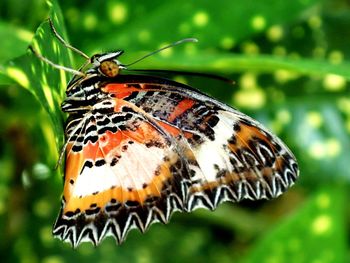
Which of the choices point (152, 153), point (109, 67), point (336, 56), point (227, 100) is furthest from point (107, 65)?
point (336, 56)

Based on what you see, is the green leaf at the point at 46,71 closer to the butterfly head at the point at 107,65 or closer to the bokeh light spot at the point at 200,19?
the butterfly head at the point at 107,65

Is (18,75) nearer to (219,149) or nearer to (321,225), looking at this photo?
(219,149)

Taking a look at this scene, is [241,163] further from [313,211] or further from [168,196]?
[313,211]

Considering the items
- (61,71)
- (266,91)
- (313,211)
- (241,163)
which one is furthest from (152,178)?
(266,91)

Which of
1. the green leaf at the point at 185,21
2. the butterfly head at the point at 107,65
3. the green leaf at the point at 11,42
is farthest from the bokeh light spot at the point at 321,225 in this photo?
the green leaf at the point at 11,42

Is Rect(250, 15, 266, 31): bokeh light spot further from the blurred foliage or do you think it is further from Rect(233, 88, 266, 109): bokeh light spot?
Rect(233, 88, 266, 109): bokeh light spot

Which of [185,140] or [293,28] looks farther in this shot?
[293,28]

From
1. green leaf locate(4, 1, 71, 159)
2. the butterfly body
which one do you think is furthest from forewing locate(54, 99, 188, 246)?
green leaf locate(4, 1, 71, 159)
